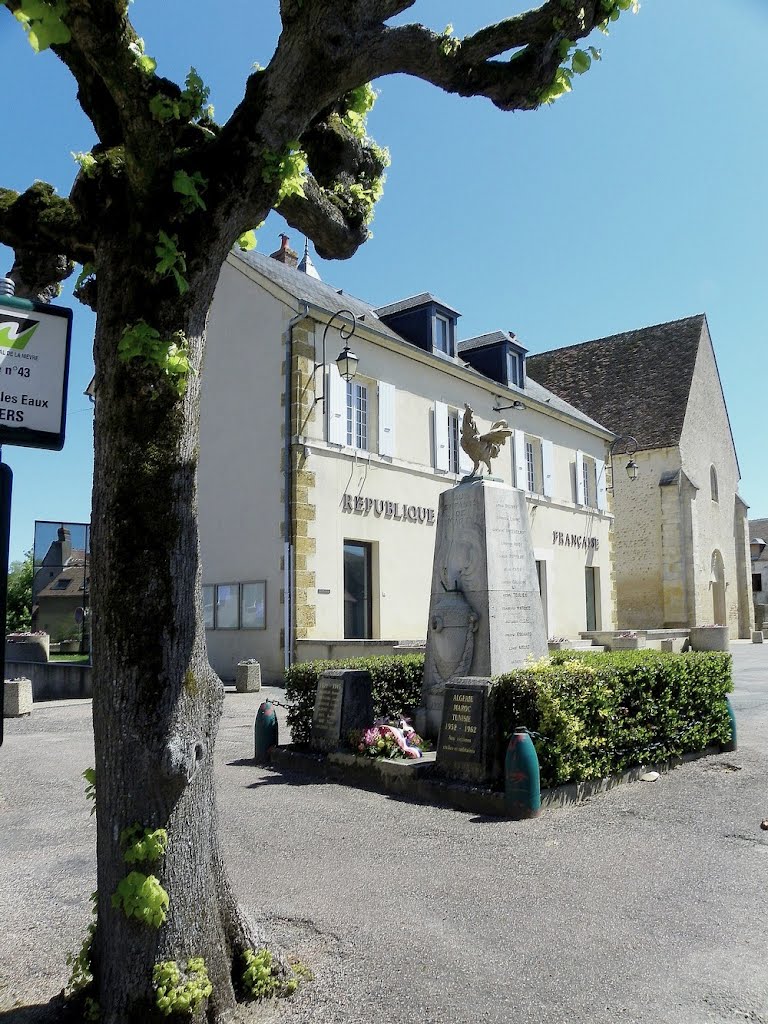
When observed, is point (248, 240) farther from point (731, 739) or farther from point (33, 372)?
point (731, 739)

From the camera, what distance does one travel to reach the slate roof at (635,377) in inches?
1195

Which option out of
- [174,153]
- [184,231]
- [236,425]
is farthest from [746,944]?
[236,425]

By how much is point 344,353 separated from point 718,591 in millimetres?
22515

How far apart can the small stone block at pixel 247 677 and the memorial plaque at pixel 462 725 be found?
7908 millimetres

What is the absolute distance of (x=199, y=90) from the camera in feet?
11.0

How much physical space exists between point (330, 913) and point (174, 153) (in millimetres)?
3623

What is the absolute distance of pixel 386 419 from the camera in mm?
17672

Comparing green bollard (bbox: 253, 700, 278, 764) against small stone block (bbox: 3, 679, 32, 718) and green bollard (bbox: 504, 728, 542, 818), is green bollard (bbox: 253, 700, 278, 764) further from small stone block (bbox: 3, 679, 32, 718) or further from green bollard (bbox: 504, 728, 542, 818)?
small stone block (bbox: 3, 679, 32, 718)

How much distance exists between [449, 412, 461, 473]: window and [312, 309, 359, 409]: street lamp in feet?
13.0

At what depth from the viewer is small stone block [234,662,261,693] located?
14.4 m

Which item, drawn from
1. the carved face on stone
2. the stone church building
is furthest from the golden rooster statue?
the stone church building

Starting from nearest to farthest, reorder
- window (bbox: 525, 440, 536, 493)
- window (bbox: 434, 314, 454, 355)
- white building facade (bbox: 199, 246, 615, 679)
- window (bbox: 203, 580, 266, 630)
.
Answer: white building facade (bbox: 199, 246, 615, 679) → window (bbox: 203, 580, 266, 630) → window (bbox: 434, 314, 454, 355) → window (bbox: 525, 440, 536, 493)

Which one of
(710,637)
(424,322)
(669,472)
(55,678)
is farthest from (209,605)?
(669,472)

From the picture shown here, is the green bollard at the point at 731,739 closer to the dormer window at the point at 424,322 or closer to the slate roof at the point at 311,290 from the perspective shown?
the slate roof at the point at 311,290
